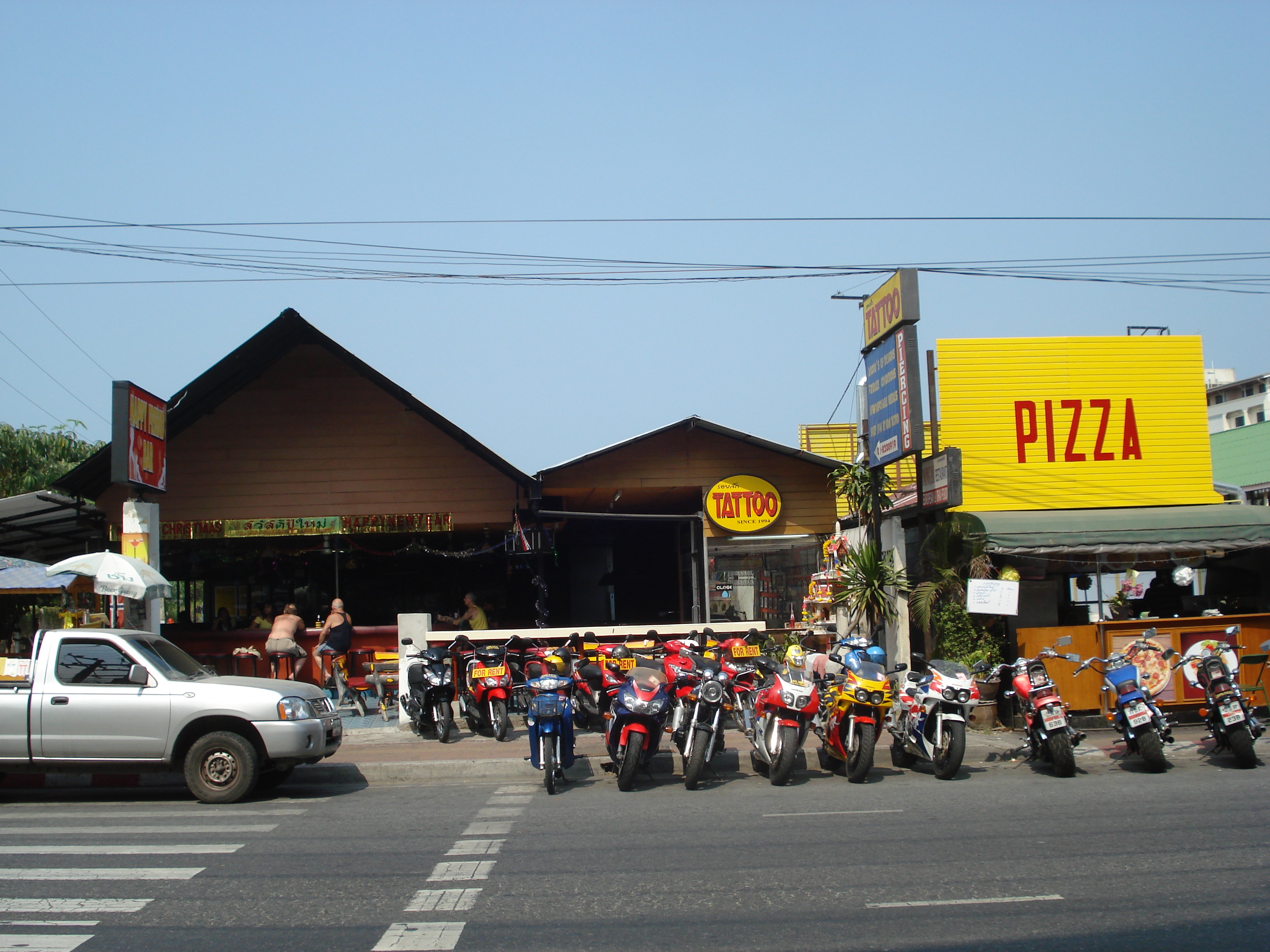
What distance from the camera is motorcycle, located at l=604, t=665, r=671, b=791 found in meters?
9.73

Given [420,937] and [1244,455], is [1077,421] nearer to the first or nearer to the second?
[420,937]

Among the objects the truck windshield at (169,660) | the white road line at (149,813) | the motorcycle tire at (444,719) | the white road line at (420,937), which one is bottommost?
the white road line at (149,813)

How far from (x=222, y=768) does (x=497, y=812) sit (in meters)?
2.81

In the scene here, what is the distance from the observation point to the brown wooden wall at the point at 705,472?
18.1 meters

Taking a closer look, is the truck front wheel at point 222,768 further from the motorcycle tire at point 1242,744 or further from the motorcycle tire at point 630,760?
the motorcycle tire at point 1242,744

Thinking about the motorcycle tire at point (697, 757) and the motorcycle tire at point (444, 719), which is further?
the motorcycle tire at point (444, 719)

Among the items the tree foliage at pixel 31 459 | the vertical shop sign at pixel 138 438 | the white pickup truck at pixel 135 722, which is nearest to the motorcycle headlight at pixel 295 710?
the white pickup truck at pixel 135 722

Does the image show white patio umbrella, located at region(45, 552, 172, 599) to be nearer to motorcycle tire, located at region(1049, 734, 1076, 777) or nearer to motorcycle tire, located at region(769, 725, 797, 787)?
motorcycle tire, located at region(769, 725, 797, 787)

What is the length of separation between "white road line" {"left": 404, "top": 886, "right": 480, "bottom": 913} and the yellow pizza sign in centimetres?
1210

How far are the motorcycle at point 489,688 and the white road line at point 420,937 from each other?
636 centimetres

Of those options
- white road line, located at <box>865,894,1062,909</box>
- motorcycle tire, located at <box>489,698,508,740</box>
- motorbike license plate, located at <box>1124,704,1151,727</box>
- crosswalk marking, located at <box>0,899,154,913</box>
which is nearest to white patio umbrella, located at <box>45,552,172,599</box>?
motorcycle tire, located at <box>489,698,508,740</box>

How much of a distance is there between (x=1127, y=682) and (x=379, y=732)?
9027 mm

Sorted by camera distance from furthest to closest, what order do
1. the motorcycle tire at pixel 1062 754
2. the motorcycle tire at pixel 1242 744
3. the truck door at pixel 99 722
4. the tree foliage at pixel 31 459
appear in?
the tree foliage at pixel 31 459 < the motorcycle tire at pixel 1242 744 < the motorcycle tire at pixel 1062 754 < the truck door at pixel 99 722

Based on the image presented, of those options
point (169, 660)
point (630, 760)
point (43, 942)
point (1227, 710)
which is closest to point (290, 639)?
point (169, 660)
